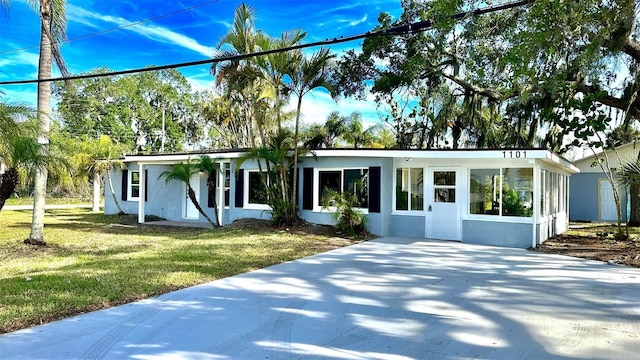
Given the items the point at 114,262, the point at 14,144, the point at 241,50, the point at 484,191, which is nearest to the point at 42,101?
the point at 14,144

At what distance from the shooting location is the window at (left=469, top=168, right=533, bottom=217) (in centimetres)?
1073

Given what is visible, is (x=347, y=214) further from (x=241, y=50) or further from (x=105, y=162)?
(x=105, y=162)

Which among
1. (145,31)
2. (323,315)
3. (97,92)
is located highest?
(97,92)

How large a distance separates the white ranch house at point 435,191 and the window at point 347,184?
0.10ft

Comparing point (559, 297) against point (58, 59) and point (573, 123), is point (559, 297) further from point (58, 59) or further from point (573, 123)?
point (58, 59)

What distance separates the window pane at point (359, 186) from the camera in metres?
12.5

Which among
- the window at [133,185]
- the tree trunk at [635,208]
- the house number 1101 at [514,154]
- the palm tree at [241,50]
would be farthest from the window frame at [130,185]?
the tree trunk at [635,208]

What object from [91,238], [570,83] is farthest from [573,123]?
[91,238]

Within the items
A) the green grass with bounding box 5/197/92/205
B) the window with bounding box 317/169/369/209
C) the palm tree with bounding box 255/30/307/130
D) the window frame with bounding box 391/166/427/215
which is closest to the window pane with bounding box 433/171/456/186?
the window frame with bounding box 391/166/427/215

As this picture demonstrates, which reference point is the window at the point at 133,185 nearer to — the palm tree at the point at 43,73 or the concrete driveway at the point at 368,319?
the palm tree at the point at 43,73

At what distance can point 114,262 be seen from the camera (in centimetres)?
766

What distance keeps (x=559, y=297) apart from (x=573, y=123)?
9.17 meters

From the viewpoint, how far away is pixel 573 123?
13.0 meters

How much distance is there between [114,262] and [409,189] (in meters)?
7.89
